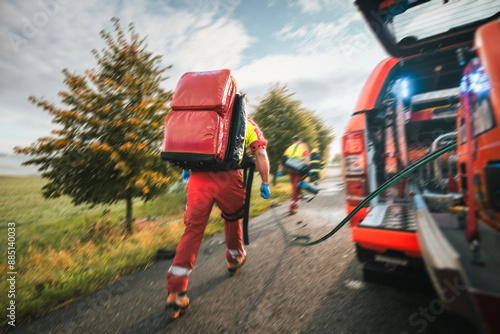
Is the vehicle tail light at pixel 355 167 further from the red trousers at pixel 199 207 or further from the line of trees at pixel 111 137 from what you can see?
the line of trees at pixel 111 137

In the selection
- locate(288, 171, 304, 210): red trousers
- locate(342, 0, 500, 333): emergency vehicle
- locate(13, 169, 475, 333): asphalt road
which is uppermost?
locate(342, 0, 500, 333): emergency vehicle

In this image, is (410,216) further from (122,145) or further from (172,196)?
(172,196)

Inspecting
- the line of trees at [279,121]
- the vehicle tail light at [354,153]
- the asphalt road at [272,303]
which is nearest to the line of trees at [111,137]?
the asphalt road at [272,303]

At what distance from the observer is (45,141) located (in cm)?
373

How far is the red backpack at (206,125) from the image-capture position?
2.00 m

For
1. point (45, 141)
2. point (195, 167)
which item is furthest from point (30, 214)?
point (195, 167)

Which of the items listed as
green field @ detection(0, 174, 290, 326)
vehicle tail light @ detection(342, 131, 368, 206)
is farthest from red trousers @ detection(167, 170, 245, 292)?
green field @ detection(0, 174, 290, 326)

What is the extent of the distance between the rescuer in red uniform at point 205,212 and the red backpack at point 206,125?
188 millimetres

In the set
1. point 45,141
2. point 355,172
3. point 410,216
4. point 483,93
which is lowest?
point 410,216

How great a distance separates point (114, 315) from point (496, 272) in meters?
2.60

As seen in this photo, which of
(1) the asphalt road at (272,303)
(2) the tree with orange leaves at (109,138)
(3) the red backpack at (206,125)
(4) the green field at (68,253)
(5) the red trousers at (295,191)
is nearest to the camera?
(1) the asphalt road at (272,303)

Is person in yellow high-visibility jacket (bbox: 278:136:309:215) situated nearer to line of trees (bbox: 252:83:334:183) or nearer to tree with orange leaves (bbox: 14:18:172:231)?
tree with orange leaves (bbox: 14:18:172:231)

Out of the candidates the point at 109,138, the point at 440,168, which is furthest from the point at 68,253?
the point at 440,168

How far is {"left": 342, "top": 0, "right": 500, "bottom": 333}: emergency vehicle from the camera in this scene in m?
0.93
